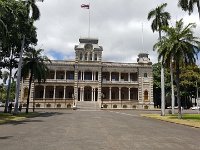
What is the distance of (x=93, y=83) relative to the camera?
82875 millimetres

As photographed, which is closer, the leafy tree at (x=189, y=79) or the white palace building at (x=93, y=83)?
the leafy tree at (x=189, y=79)

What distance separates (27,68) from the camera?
156ft

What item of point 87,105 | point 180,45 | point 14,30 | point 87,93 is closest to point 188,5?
point 180,45

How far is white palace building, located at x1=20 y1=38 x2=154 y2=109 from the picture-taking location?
81375 millimetres

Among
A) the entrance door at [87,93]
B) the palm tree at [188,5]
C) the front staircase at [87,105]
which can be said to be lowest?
the front staircase at [87,105]

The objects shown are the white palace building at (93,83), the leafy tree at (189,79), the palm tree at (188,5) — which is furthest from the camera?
the white palace building at (93,83)

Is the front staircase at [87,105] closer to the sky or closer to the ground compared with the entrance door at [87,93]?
closer to the ground

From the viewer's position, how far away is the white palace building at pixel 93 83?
8138 cm

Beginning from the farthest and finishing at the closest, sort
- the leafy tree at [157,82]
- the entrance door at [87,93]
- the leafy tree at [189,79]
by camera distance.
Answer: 1. the leafy tree at [157,82]
2. the entrance door at [87,93]
3. the leafy tree at [189,79]

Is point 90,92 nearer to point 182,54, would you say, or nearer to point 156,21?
point 156,21

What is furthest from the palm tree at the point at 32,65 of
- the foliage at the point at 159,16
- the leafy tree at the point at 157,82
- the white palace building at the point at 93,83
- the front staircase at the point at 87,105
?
the leafy tree at the point at 157,82

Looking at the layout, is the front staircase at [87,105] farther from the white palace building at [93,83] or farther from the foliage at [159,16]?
the foliage at [159,16]

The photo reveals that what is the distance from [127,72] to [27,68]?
43.6 m

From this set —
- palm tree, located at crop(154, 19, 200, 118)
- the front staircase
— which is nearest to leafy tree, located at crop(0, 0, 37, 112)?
palm tree, located at crop(154, 19, 200, 118)
